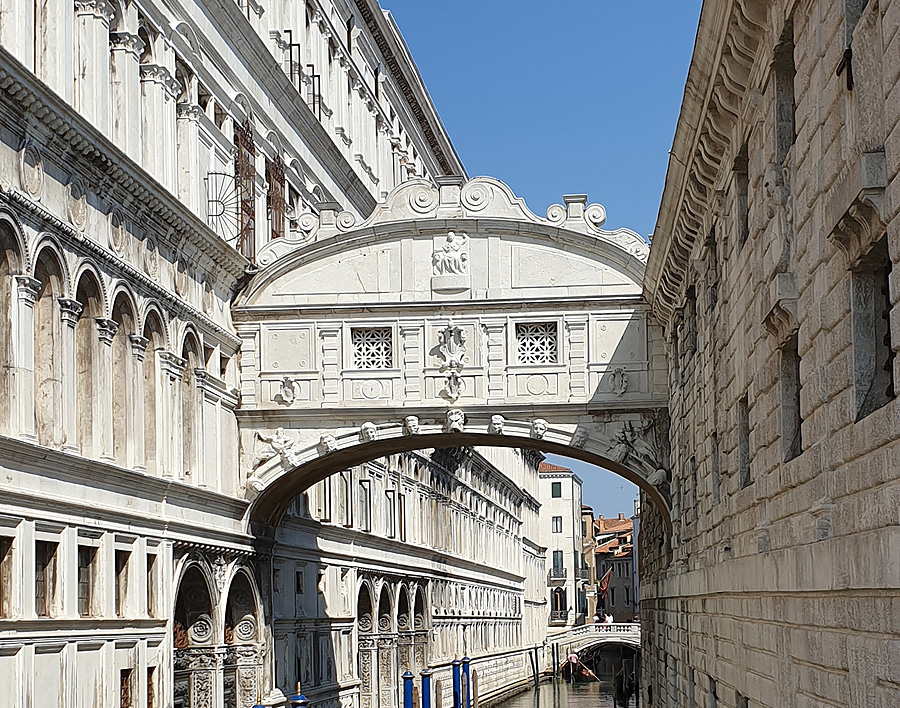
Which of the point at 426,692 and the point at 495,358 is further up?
the point at 495,358

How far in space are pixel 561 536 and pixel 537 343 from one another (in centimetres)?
7213

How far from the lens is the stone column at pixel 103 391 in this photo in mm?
16953

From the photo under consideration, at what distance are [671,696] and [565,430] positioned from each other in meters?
4.32

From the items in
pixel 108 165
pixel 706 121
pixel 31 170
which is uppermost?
pixel 108 165

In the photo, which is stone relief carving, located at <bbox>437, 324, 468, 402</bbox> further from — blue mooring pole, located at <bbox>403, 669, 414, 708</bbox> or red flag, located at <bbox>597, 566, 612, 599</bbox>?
red flag, located at <bbox>597, 566, 612, 599</bbox>

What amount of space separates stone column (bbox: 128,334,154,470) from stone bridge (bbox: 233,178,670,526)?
4.08 metres

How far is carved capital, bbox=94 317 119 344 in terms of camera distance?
17078 millimetres

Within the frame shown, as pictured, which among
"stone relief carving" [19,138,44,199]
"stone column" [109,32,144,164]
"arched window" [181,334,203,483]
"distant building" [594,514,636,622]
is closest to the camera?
"stone relief carving" [19,138,44,199]

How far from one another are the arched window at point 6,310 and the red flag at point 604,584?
101685mm

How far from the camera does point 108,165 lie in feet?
56.3

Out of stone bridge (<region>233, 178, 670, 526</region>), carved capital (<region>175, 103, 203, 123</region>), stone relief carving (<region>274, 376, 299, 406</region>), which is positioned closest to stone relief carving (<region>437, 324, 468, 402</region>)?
stone bridge (<region>233, 178, 670, 526</region>)

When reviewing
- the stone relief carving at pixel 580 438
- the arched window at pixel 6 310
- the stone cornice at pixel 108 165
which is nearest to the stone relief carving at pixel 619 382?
the stone relief carving at pixel 580 438

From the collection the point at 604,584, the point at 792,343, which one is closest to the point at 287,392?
the point at 792,343

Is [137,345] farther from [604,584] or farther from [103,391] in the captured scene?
[604,584]
